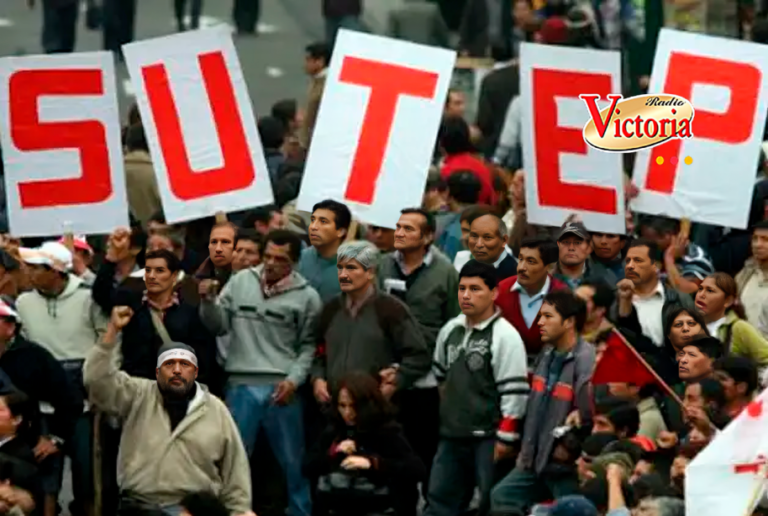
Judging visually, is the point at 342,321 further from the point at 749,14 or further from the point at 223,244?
the point at 749,14

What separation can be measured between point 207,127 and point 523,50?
6.61 ft

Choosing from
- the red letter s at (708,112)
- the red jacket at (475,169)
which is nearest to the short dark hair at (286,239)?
the red letter s at (708,112)

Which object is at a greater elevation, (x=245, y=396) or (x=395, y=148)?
(x=395, y=148)

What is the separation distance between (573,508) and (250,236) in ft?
12.9

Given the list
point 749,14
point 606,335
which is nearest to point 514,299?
point 606,335

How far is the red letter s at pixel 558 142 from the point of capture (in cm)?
1520

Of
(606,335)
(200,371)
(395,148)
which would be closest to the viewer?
(606,335)

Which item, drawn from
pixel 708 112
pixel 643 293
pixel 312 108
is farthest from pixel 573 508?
pixel 312 108

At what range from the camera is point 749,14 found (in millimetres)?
24234

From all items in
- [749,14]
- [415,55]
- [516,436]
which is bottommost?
[749,14]

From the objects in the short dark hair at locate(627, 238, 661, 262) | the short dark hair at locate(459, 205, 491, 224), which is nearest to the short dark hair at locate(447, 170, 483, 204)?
→ the short dark hair at locate(459, 205, 491, 224)

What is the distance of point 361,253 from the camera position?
14070 mm

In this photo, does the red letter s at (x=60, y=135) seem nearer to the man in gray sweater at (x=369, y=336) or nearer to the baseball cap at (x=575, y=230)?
the man in gray sweater at (x=369, y=336)

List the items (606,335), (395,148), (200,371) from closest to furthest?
1. (606,335)
2. (200,371)
3. (395,148)
